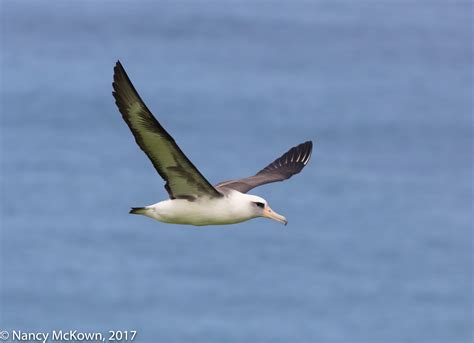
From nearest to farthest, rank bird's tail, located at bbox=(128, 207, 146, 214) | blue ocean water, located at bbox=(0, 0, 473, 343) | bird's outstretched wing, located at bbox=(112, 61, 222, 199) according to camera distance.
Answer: bird's outstretched wing, located at bbox=(112, 61, 222, 199)
bird's tail, located at bbox=(128, 207, 146, 214)
blue ocean water, located at bbox=(0, 0, 473, 343)

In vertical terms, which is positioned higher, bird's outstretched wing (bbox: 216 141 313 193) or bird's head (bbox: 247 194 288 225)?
bird's outstretched wing (bbox: 216 141 313 193)

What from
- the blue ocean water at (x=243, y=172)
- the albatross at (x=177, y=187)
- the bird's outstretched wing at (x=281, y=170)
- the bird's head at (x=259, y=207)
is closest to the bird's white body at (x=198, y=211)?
the albatross at (x=177, y=187)

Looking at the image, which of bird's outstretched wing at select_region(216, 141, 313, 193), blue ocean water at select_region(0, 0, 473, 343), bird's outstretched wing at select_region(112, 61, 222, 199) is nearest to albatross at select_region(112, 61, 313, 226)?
bird's outstretched wing at select_region(112, 61, 222, 199)

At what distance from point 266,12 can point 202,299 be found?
76.9 metres

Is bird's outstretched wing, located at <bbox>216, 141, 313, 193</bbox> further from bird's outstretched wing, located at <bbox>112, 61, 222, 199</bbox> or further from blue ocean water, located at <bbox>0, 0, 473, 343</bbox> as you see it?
blue ocean water, located at <bbox>0, 0, 473, 343</bbox>

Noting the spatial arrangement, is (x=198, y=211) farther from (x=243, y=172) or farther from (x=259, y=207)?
(x=243, y=172)

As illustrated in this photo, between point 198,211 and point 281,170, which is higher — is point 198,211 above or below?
below

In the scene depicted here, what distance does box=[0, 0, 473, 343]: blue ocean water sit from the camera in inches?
2413

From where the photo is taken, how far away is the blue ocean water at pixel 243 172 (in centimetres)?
6128

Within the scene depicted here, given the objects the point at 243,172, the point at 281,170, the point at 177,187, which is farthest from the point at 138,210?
the point at 243,172

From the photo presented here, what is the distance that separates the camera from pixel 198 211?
16.8m

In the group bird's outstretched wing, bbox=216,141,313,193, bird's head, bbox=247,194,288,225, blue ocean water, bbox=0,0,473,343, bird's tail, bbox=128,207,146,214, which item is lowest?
bird's tail, bbox=128,207,146,214

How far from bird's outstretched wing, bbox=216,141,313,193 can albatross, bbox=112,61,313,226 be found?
45.2 inches

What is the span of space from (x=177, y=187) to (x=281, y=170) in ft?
11.5
